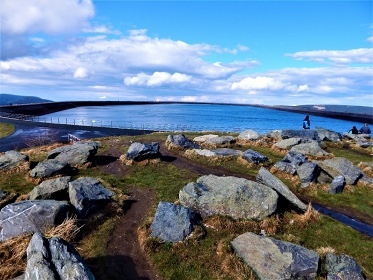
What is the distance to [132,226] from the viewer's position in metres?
17.9

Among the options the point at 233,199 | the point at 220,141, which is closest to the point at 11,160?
the point at 233,199

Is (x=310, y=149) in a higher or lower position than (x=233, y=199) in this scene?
higher

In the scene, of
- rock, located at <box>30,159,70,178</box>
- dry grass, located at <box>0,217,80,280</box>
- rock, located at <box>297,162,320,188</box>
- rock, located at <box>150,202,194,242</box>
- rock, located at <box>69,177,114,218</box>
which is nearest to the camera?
dry grass, located at <box>0,217,80,280</box>

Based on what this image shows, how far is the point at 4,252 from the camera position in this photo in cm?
1413

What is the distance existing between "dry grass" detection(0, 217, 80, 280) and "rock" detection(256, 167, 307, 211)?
11536 millimetres

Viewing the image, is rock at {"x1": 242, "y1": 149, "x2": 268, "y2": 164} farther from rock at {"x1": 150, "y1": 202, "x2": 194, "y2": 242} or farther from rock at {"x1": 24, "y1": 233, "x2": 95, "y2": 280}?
rock at {"x1": 24, "y1": 233, "x2": 95, "y2": 280}

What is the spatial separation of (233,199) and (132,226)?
227 inches

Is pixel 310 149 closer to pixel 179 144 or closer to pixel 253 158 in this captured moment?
pixel 253 158

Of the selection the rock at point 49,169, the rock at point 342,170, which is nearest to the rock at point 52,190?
the rock at point 49,169

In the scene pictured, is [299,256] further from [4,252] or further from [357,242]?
[4,252]

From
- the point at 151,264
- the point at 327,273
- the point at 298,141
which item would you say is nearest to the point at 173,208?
the point at 151,264

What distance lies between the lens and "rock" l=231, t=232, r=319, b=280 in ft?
44.8

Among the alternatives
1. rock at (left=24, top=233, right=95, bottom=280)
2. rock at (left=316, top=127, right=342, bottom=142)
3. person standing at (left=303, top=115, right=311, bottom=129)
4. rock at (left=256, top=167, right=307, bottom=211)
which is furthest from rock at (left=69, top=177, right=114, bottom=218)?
person standing at (left=303, top=115, right=311, bottom=129)

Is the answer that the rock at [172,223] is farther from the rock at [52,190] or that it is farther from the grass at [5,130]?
the grass at [5,130]
